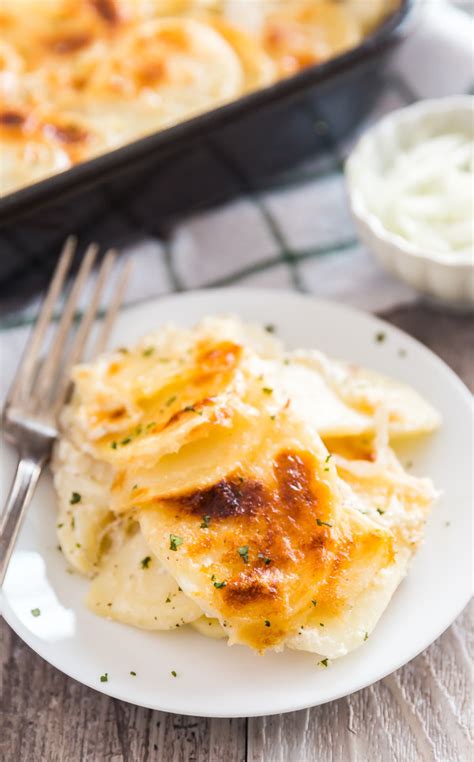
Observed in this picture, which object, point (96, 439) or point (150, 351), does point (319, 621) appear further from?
point (150, 351)

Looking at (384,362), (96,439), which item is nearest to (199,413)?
(96,439)

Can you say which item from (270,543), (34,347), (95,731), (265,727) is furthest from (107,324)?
(265,727)

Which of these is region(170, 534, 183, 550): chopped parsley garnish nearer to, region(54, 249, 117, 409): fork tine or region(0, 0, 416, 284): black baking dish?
region(54, 249, 117, 409): fork tine

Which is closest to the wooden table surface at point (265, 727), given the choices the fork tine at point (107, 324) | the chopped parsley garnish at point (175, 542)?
the chopped parsley garnish at point (175, 542)

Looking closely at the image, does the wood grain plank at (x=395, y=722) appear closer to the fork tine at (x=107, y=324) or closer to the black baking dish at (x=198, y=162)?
the fork tine at (x=107, y=324)

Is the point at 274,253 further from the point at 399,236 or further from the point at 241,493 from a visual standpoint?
the point at 241,493

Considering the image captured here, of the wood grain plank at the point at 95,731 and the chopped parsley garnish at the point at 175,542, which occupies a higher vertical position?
the chopped parsley garnish at the point at 175,542
